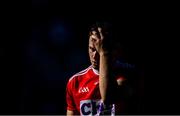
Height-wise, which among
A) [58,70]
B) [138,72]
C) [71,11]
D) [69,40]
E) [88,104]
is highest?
[71,11]

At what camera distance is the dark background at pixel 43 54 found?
279 inches

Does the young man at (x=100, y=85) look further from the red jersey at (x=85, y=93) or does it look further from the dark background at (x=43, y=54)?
the dark background at (x=43, y=54)

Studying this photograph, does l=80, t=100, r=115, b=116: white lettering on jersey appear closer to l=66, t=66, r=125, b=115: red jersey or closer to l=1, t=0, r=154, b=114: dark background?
l=66, t=66, r=125, b=115: red jersey

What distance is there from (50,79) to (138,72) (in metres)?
4.00

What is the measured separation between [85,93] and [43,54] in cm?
363

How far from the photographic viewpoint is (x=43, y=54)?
283 inches

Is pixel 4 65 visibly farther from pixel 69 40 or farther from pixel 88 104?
pixel 88 104

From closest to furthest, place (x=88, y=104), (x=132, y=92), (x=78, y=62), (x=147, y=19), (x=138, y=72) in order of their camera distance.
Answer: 1. (x=132, y=92)
2. (x=138, y=72)
3. (x=88, y=104)
4. (x=147, y=19)
5. (x=78, y=62)

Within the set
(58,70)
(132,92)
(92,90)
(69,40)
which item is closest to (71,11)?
(69,40)

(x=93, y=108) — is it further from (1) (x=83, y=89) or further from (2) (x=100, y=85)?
(2) (x=100, y=85)

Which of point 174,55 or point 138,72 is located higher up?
point 174,55

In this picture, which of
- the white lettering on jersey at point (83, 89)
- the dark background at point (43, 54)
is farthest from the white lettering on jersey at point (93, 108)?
the dark background at point (43, 54)

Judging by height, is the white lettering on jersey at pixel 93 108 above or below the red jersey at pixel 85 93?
below

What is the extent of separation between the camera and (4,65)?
736 centimetres
